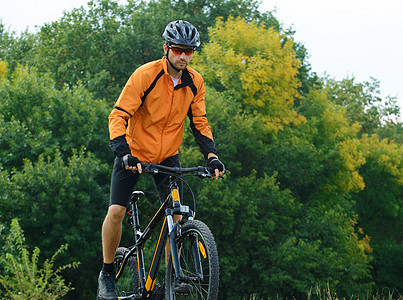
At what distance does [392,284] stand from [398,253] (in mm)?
2032

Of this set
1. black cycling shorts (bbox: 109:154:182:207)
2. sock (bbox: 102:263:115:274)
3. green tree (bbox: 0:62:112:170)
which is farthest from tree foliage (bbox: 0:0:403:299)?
black cycling shorts (bbox: 109:154:182:207)

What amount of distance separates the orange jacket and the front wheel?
2.35 ft

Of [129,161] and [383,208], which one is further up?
[129,161]

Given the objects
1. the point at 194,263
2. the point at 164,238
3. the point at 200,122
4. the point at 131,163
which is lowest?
the point at 194,263

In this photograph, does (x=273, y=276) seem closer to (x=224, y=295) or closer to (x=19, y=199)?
(x=224, y=295)

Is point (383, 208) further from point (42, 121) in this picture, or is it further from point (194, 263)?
point (194, 263)

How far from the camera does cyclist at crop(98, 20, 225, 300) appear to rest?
354 cm

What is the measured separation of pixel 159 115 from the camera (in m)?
3.71

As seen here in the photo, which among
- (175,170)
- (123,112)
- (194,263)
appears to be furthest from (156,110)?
(194,263)

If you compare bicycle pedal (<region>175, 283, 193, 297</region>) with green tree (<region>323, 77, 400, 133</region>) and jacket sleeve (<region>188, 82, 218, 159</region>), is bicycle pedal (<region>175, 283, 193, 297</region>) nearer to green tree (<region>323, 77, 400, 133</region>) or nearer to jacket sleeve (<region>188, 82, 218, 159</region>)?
jacket sleeve (<region>188, 82, 218, 159</region>)

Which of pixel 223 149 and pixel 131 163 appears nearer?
pixel 131 163

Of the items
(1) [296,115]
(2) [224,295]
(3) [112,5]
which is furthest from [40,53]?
(2) [224,295]

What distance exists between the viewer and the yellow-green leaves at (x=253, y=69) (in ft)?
73.5

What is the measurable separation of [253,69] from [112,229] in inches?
746
